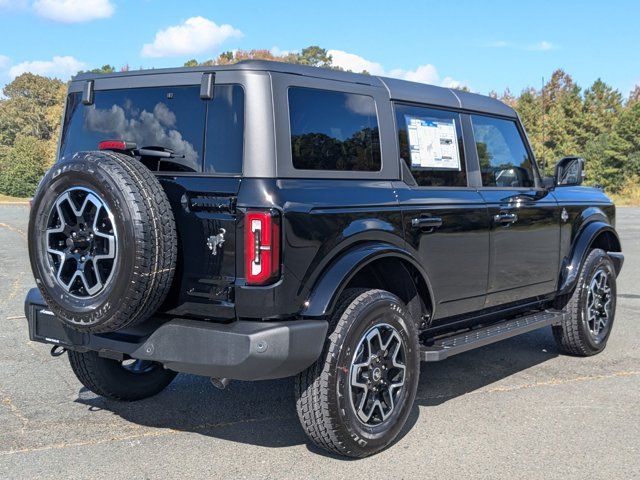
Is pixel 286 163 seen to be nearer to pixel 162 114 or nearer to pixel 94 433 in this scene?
pixel 162 114

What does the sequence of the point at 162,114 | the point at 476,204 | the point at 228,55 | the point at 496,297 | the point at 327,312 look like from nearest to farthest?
the point at 327,312, the point at 162,114, the point at 476,204, the point at 496,297, the point at 228,55

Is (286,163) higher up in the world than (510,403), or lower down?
higher up

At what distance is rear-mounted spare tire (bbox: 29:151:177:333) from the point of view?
10.6 feet

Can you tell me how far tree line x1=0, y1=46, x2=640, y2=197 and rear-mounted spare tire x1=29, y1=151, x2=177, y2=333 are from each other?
22897 mm

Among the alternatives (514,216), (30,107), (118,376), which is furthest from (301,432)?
(30,107)

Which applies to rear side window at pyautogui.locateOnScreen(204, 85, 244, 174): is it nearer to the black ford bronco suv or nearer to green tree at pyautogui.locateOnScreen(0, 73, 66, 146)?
the black ford bronco suv

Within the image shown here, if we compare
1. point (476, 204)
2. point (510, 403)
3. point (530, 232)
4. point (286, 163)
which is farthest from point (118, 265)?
point (530, 232)

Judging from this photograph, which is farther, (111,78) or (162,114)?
(111,78)

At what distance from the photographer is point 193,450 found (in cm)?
386

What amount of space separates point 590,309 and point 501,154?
5.44 ft

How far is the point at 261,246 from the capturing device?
3.30 m

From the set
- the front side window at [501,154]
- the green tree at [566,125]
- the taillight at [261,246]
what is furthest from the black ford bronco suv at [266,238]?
the green tree at [566,125]

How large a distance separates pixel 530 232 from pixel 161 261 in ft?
9.81

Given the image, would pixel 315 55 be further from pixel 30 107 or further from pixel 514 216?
Answer: pixel 514 216
